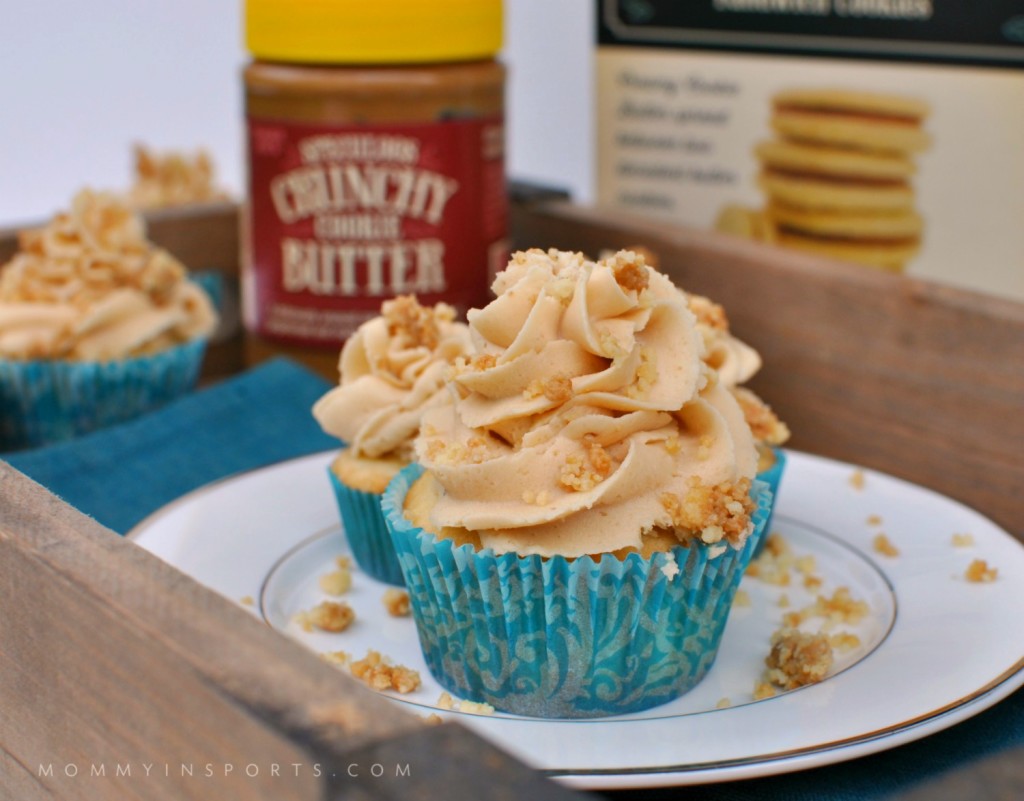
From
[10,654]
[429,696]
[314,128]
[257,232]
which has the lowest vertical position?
[429,696]

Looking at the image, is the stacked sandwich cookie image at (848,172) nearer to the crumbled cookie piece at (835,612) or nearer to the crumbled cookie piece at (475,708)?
the crumbled cookie piece at (835,612)

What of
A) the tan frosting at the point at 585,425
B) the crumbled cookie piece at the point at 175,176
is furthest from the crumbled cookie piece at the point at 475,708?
the crumbled cookie piece at the point at 175,176

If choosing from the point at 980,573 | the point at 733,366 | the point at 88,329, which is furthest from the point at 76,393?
the point at 980,573

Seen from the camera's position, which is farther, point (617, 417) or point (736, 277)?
point (736, 277)

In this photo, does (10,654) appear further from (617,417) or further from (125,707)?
(617,417)

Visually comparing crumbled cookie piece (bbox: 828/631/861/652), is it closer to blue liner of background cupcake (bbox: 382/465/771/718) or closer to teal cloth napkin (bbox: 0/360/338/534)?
blue liner of background cupcake (bbox: 382/465/771/718)

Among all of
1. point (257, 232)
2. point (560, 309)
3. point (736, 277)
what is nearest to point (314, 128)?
point (257, 232)
